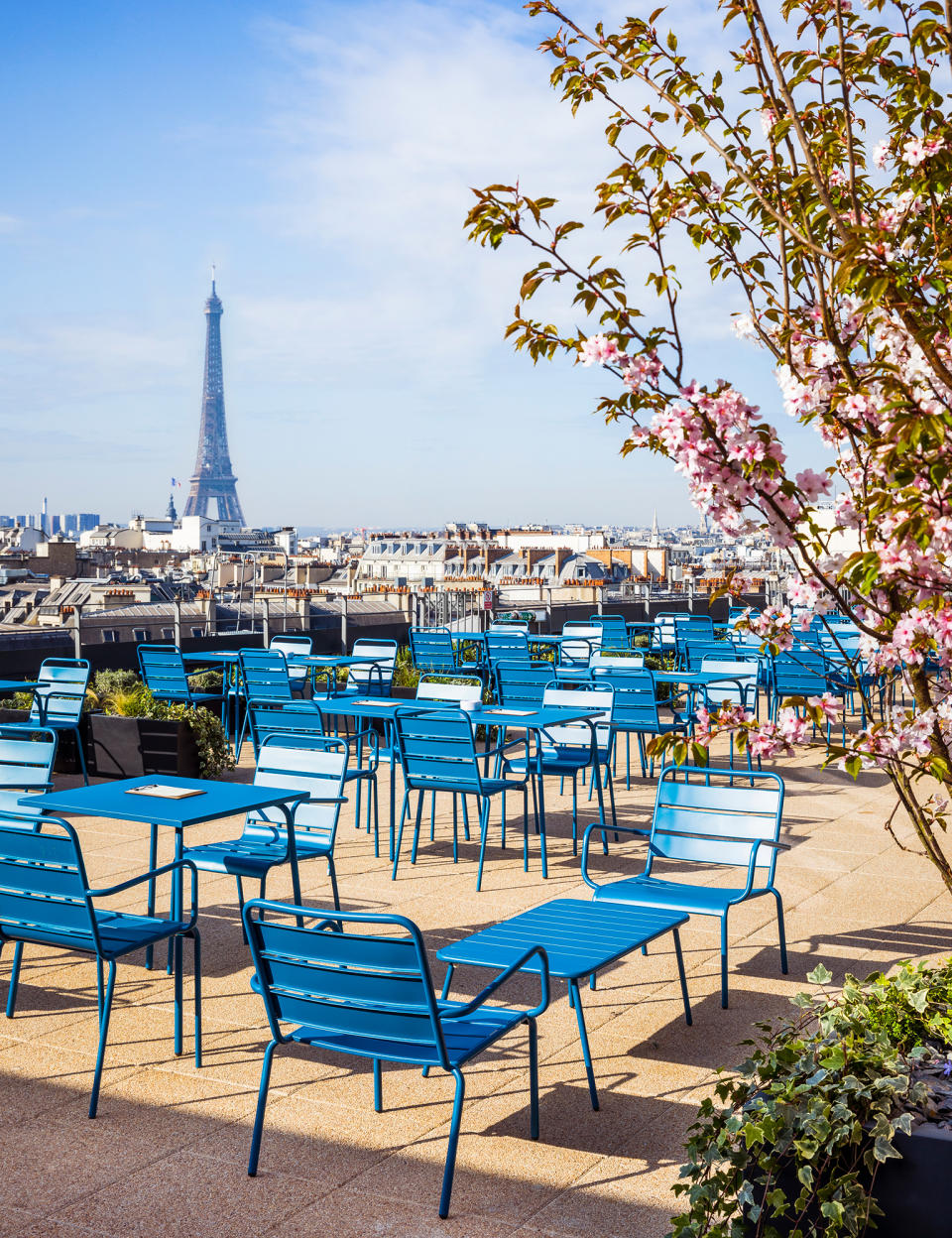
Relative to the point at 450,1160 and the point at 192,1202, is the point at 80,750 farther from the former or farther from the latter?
the point at 450,1160

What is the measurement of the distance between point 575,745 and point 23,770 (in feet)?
10.6

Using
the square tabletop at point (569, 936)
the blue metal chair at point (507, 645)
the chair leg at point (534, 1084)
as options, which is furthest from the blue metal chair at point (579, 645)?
Result: the chair leg at point (534, 1084)

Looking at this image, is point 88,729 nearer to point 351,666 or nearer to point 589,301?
point 351,666

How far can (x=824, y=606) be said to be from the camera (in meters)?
2.71

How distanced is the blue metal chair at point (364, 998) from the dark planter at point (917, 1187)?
0.96m

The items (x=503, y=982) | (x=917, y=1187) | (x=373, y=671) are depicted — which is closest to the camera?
(x=917, y=1187)

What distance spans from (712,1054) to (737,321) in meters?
2.39

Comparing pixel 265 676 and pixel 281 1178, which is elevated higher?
pixel 265 676

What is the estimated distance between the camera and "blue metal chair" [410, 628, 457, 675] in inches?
459

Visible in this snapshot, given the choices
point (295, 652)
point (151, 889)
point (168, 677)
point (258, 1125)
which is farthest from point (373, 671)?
point (258, 1125)

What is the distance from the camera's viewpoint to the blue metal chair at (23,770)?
5.80 m

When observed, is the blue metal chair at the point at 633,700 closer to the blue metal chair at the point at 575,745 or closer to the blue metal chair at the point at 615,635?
the blue metal chair at the point at 575,745

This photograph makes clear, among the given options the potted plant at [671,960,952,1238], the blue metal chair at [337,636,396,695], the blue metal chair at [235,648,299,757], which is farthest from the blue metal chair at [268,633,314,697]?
the potted plant at [671,960,952,1238]

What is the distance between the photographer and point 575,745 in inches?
304
